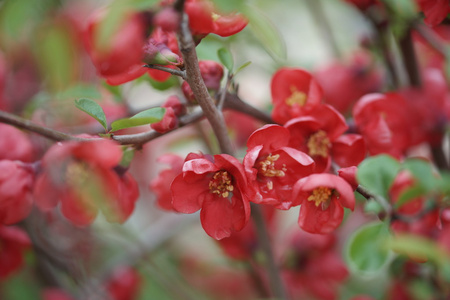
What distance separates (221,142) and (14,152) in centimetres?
32

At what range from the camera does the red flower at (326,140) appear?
1.80 ft

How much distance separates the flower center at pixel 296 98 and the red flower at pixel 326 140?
40 millimetres

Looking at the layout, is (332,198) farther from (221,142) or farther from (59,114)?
(59,114)

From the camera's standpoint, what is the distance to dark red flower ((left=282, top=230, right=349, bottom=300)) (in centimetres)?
88

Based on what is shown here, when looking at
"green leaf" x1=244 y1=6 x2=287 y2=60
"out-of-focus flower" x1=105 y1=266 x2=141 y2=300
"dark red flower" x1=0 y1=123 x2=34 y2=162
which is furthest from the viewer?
"out-of-focus flower" x1=105 y1=266 x2=141 y2=300

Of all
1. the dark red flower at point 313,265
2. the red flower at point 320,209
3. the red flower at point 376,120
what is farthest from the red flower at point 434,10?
the dark red flower at point 313,265

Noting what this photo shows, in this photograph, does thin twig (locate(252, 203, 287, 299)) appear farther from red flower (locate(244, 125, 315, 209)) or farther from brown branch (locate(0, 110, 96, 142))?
brown branch (locate(0, 110, 96, 142))

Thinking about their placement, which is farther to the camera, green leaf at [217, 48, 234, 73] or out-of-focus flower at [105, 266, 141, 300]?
out-of-focus flower at [105, 266, 141, 300]

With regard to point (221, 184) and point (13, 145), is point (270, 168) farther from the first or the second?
point (13, 145)

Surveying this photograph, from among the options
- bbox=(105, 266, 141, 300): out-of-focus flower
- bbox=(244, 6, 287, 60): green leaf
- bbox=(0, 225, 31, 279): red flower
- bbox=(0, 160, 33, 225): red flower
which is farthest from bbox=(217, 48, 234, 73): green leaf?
bbox=(105, 266, 141, 300): out-of-focus flower

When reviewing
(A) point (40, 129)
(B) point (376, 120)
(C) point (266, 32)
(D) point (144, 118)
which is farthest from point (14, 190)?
(B) point (376, 120)

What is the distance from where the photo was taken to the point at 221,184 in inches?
20.6

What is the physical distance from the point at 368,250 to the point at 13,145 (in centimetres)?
51

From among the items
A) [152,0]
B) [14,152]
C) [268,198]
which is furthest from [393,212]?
[14,152]
